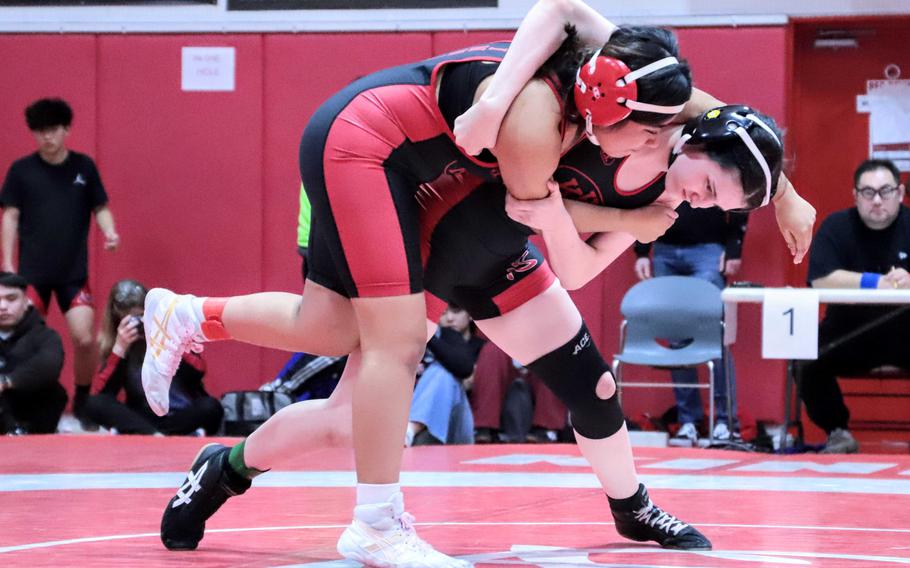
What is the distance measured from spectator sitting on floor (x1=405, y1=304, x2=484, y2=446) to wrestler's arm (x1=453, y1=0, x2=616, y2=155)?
12.1 feet

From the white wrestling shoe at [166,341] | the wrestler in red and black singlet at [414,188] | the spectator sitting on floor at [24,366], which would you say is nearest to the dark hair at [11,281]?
the spectator sitting on floor at [24,366]

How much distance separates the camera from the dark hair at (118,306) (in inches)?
266

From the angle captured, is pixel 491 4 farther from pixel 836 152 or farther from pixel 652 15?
pixel 836 152

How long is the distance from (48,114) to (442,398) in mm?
2989

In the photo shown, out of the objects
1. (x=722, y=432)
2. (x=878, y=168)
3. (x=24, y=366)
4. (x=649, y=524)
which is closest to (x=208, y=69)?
(x=24, y=366)

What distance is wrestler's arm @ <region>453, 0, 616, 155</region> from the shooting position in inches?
99.2

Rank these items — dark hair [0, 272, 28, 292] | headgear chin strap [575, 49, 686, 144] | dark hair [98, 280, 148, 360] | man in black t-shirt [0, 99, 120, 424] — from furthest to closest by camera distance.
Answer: man in black t-shirt [0, 99, 120, 424] → dark hair [98, 280, 148, 360] → dark hair [0, 272, 28, 292] → headgear chin strap [575, 49, 686, 144]

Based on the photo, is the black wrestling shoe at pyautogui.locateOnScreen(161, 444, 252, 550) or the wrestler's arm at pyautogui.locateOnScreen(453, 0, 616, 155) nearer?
the wrestler's arm at pyautogui.locateOnScreen(453, 0, 616, 155)

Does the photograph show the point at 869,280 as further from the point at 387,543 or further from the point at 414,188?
the point at 387,543

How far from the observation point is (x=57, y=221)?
7.66 meters

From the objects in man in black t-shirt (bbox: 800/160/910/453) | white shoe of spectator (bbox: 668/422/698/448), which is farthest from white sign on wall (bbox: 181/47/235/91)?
man in black t-shirt (bbox: 800/160/910/453)

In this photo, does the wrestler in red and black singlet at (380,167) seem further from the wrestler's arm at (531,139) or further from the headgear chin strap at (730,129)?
the headgear chin strap at (730,129)

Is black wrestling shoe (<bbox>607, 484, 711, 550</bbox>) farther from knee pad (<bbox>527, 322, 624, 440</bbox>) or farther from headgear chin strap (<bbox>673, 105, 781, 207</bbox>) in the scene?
headgear chin strap (<bbox>673, 105, 781, 207</bbox>)

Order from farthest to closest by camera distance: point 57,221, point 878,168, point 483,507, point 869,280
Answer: point 57,221 < point 878,168 < point 869,280 < point 483,507
